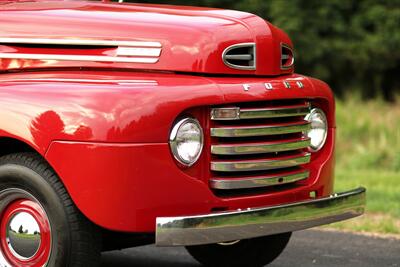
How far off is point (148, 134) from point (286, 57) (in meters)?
1.25

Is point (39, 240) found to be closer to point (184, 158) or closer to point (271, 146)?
point (184, 158)

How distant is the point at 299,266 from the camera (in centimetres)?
570

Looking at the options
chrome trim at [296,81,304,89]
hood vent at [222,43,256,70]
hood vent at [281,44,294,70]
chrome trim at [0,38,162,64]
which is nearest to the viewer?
chrome trim at [0,38,162,64]

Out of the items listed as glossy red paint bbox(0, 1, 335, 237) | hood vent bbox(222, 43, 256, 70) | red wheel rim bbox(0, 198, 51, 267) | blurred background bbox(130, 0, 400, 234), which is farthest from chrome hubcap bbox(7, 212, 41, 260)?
blurred background bbox(130, 0, 400, 234)

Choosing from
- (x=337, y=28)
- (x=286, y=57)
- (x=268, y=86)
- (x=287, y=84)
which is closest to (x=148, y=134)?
(x=268, y=86)

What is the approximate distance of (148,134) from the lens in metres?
4.11

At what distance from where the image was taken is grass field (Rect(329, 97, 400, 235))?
761 cm

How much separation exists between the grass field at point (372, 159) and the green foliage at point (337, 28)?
3075 mm

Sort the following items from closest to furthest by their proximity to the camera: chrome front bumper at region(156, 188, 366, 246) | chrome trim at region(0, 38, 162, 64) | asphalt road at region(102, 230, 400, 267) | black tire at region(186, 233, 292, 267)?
chrome front bumper at region(156, 188, 366, 246)
chrome trim at region(0, 38, 162, 64)
black tire at region(186, 233, 292, 267)
asphalt road at region(102, 230, 400, 267)

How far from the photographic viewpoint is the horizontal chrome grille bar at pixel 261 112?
4.37m

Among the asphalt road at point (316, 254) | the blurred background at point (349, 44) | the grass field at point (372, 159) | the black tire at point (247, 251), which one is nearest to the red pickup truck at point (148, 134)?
the black tire at point (247, 251)

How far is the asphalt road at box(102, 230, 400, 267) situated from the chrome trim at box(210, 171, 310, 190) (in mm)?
1162

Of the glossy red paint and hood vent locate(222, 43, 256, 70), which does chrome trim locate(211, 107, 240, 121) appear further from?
hood vent locate(222, 43, 256, 70)

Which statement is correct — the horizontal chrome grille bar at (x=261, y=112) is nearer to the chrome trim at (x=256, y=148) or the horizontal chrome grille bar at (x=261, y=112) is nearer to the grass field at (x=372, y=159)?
the chrome trim at (x=256, y=148)
